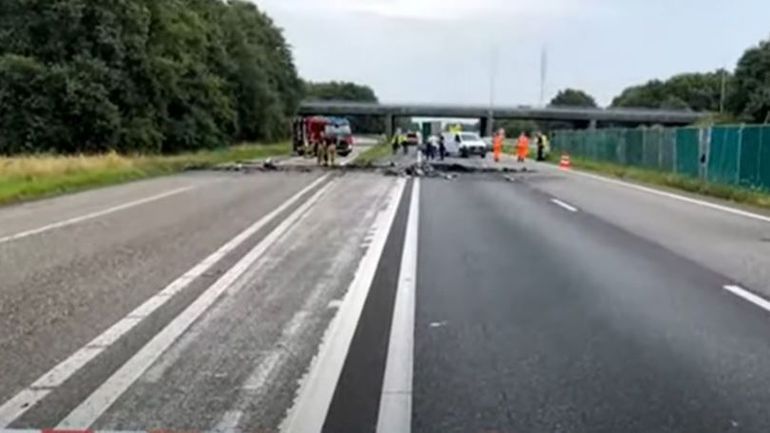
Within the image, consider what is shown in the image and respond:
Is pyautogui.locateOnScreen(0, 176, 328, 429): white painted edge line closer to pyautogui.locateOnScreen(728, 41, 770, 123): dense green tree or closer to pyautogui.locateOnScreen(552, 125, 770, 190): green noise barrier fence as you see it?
pyautogui.locateOnScreen(552, 125, 770, 190): green noise barrier fence

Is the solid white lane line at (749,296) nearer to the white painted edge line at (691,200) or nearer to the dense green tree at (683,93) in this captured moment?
the white painted edge line at (691,200)

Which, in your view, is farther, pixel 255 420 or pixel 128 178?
pixel 128 178

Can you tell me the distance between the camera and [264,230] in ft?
50.3

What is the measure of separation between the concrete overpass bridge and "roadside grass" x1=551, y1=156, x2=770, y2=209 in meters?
91.0

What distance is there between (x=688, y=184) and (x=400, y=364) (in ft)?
78.0

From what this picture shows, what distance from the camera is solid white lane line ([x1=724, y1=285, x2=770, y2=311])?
8.94 meters

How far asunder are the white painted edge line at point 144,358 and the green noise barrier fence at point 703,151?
59.2ft

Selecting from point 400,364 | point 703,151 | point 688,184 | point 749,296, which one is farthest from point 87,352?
point 703,151

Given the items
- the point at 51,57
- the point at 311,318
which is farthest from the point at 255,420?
the point at 51,57

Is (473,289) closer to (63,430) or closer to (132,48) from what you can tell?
(63,430)

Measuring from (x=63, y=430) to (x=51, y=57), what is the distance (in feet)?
182

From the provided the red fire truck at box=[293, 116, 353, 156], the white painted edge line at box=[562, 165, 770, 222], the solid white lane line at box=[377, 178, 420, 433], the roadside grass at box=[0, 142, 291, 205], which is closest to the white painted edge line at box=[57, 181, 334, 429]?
the solid white lane line at box=[377, 178, 420, 433]

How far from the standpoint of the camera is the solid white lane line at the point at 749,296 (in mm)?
8940

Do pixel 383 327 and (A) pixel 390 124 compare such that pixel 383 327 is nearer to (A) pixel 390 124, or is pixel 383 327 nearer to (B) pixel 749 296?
(B) pixel 749 296
